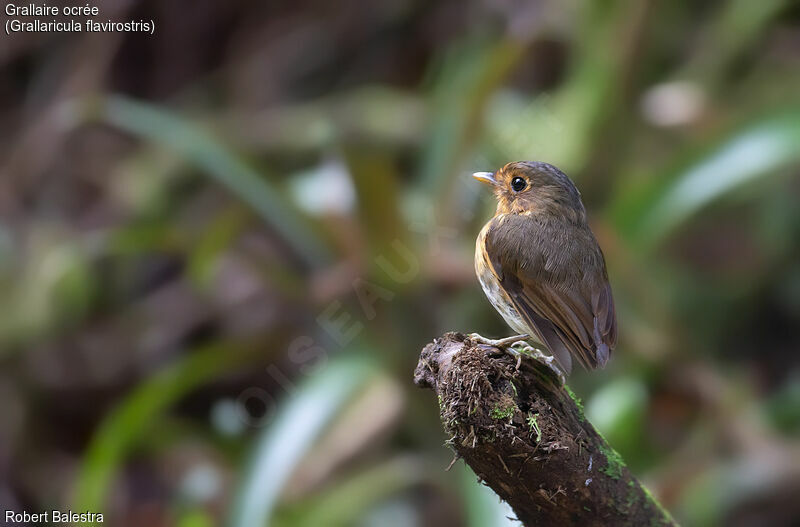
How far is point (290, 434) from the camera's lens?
2307 millimetres

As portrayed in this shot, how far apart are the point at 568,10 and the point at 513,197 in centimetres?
258

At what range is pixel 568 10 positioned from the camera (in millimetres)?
3775

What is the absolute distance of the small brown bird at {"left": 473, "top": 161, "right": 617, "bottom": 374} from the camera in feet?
4.02

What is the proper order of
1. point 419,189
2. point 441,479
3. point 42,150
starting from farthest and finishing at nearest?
point 42,150 < point 419,189 < point 441,479

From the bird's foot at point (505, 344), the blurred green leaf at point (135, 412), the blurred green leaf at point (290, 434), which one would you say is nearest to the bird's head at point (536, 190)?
the bird's foot at point (505, 344)

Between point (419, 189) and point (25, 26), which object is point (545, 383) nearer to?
point (419, 189)

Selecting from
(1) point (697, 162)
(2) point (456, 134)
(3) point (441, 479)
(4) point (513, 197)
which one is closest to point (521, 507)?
(4) point (513, 197)

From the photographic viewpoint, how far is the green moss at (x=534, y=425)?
1007 millimetres

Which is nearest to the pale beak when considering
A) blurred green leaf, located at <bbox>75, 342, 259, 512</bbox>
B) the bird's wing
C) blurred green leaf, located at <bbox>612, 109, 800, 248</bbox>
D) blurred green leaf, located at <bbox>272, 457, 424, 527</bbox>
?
the bird's wing

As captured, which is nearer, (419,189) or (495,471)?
(495,471)

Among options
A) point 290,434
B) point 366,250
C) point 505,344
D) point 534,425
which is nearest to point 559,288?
point 505,344

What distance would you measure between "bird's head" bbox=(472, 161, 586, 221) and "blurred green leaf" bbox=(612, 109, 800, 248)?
1174mm

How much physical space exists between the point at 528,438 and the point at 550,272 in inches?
12.8

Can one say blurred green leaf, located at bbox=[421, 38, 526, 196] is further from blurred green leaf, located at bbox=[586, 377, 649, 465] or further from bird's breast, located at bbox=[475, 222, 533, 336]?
bird's breast, located at bbox=[475, 222, 533, 336]
